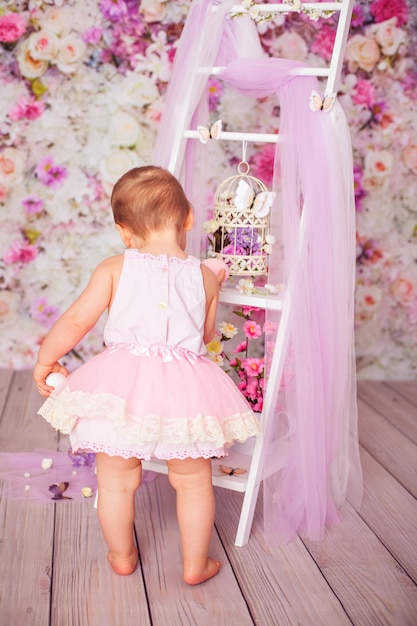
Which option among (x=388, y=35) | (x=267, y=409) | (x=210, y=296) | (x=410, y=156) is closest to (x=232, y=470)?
(x=267, y=409)

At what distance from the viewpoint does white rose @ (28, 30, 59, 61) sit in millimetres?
3303

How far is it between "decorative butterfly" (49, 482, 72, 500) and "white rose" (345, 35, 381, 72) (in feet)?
7.45

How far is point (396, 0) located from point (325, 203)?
6.06ft

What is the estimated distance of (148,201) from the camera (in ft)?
5.80

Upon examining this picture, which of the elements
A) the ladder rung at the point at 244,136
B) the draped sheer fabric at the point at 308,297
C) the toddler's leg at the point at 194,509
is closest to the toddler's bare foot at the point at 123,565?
the toddler's leg at the point at 194,509

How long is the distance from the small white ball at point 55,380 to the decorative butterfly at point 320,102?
0.98 m

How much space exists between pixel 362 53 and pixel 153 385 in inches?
93.0

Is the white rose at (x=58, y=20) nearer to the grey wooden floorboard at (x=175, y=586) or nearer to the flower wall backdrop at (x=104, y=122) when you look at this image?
the flower wall backdrop at (x=104, y=122)

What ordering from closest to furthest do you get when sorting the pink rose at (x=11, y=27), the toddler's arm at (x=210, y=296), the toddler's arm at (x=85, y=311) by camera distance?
the toddler's arm at (x=85, y=311), the toddler's arm at (x=210, y=296), the pink rose at (x=11, y=27)

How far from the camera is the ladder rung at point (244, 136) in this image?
2.10 meters

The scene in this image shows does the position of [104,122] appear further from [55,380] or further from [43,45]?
[55,380]

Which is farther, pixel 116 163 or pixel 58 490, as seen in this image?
pixel 116 163

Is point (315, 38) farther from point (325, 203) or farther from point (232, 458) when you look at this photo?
point (232, 458)

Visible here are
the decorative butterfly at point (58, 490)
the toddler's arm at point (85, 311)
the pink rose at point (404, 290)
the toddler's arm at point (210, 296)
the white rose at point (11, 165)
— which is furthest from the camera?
the pink rose at point (404, 290)
